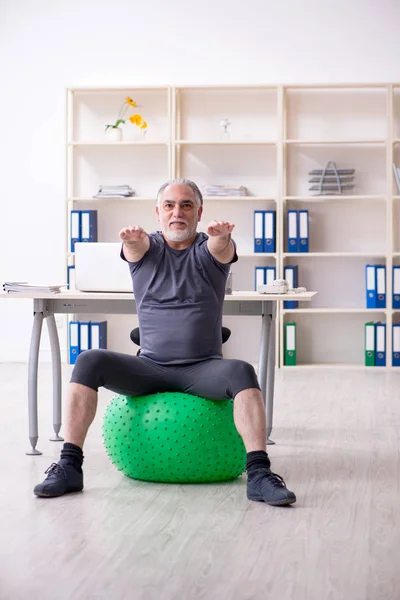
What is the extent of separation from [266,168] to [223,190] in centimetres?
45

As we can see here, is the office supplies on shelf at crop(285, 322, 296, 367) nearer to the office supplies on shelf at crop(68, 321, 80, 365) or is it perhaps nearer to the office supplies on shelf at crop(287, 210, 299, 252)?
the office supplies on shelf at crop(287, 210, 299, 252)

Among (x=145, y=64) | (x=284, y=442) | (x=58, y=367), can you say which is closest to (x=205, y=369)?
(x=284, y=442)

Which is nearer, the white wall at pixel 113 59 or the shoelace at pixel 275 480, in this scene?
the shoelace at pixel 275 480

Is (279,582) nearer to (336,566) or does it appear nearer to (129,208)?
(336,566)

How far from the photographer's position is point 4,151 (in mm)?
7051

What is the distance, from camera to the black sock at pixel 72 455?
3.03 meters

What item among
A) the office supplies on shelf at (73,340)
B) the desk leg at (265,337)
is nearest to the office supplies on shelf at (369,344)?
the office supplies on shelf at (73,340)

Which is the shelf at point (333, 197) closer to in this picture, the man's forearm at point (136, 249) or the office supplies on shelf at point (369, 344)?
the office supplies on shelf at point (369, 344)

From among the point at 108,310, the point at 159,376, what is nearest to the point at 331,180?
the point at 108,310

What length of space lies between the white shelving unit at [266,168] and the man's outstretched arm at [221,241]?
343cm

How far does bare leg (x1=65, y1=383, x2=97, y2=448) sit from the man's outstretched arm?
0.66m

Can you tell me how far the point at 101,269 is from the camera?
12.6 ft

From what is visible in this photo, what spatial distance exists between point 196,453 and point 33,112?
15.1 feet

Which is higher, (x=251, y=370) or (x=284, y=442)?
(x=251, y=370)
